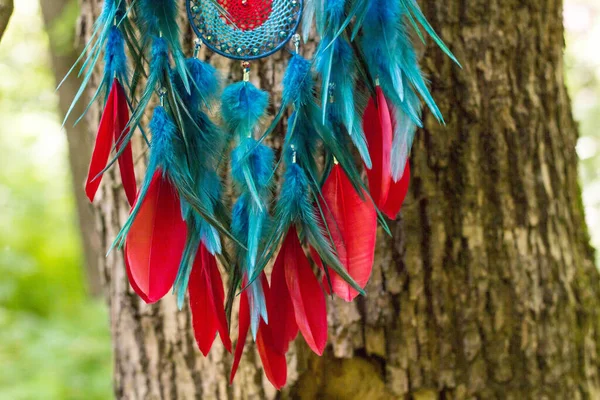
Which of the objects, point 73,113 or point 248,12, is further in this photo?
point 73,113

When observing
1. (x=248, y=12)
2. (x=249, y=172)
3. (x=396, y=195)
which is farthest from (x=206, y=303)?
(x=248, y=12)

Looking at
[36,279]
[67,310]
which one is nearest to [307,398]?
[67,310]

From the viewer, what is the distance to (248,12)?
778 millimetres

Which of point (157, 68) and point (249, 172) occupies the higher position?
point (157, 68)

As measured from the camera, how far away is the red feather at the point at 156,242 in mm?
702

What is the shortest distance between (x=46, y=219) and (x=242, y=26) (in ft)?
20.3

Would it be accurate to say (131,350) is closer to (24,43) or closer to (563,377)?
(563,377)

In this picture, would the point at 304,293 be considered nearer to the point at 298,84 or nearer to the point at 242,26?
the point at 298,84

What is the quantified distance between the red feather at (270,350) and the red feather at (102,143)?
0.84 feet

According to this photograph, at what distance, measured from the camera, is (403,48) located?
0.73 m

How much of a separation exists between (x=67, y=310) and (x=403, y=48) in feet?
13.3

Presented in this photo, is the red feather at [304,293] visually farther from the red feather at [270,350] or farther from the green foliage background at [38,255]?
the green foliage background at [38,255]

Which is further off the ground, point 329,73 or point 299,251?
point 329,73

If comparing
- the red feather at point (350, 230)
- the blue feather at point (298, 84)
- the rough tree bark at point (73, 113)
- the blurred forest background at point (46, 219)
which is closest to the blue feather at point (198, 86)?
the blue feather at point (298, 84)
